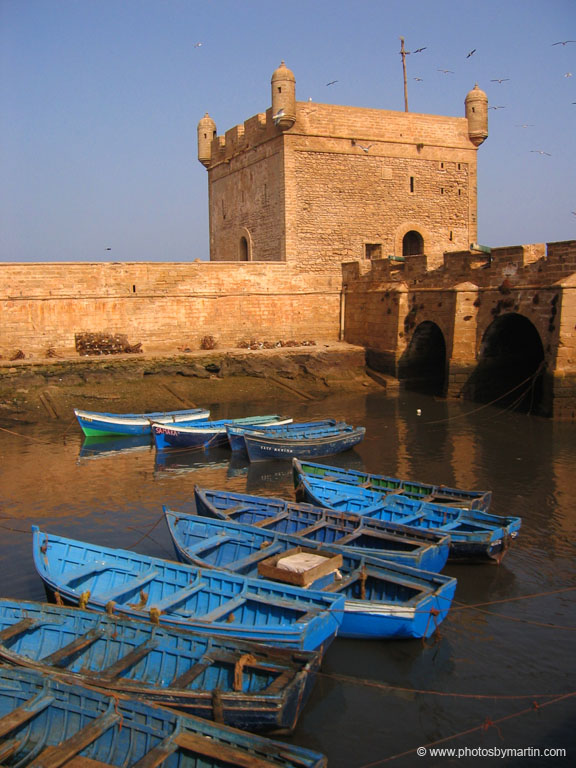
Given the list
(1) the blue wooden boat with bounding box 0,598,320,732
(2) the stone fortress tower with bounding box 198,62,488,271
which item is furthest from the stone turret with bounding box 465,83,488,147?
(1) the blue wooden boat with bounding box 0,598,320,732

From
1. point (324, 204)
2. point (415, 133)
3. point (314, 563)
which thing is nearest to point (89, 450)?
point (314, 563)

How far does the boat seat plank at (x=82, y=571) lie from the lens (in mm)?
8281

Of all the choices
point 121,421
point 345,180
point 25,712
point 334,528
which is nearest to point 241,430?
point 121,421

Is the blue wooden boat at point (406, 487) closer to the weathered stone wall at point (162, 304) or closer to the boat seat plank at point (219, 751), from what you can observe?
the boat seat plank at point (219, 751)

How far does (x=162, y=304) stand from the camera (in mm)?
25969

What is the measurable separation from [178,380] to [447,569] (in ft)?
50.2

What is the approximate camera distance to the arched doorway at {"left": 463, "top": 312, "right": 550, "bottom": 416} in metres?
21.9

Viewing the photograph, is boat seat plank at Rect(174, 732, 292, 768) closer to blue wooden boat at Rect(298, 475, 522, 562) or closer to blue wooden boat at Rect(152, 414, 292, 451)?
blue wooden boat at Rect(298, 475, 522, 562)

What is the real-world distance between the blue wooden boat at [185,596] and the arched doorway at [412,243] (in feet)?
82.3

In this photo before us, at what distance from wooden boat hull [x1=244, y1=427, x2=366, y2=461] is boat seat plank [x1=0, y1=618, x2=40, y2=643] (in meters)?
9.40

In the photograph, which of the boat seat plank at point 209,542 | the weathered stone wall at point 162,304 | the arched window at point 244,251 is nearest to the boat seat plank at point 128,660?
the boat seat plank at point 209,542

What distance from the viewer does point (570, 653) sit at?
311 inches

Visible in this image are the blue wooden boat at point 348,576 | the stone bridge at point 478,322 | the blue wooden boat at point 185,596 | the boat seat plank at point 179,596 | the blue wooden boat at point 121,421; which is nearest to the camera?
the blue wooden boat at point 185,596

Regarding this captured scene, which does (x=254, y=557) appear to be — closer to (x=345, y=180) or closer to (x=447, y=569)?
(x=447, y=569)
